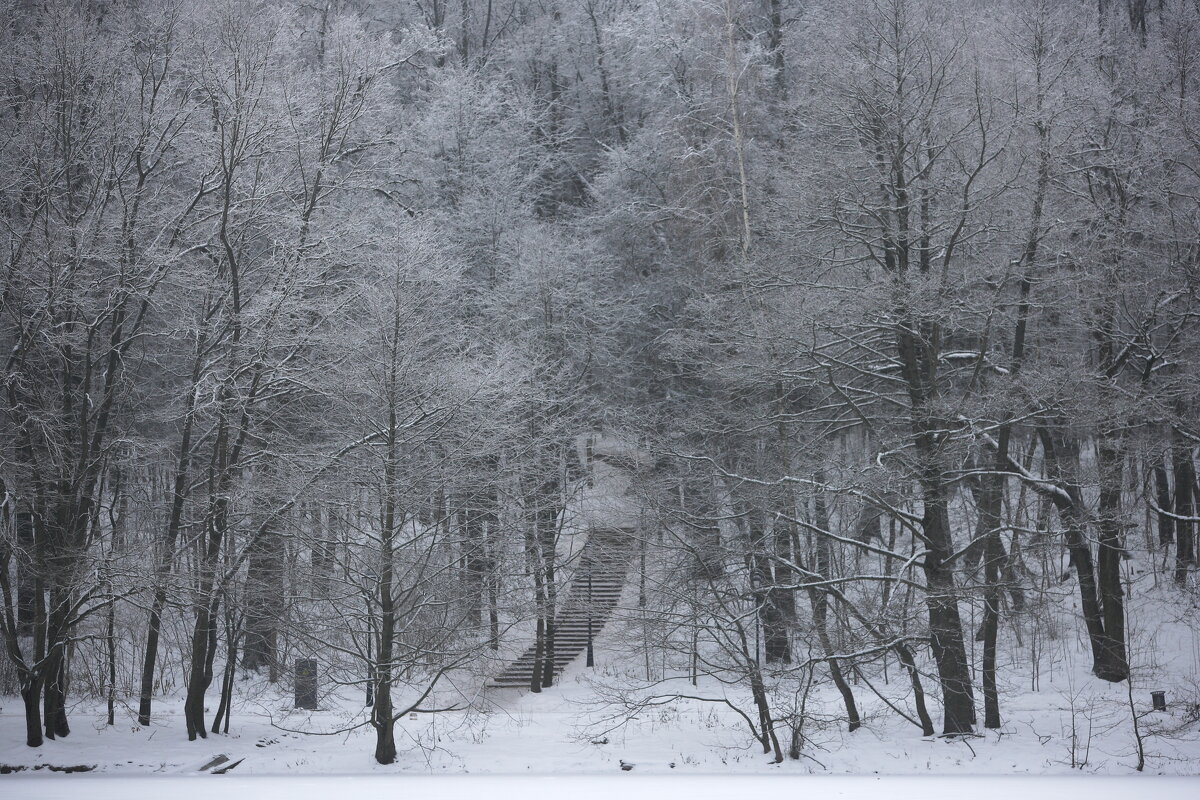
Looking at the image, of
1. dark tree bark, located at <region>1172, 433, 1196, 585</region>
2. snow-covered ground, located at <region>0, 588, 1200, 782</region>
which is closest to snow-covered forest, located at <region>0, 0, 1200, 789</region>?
snow-covered ground, located at <region>0, 588, 1200, 782</region>

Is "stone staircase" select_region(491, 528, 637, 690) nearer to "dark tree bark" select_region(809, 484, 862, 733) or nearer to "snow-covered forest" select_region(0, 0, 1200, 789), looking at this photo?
"snow-covered forest" select_region(0, 0, 1200, 789)

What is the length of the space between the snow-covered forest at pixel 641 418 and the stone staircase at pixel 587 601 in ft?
1.69

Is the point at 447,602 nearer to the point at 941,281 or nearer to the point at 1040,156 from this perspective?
the point at 941,281

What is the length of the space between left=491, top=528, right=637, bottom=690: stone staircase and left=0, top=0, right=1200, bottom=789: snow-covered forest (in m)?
0.52

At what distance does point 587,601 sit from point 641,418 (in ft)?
14.0

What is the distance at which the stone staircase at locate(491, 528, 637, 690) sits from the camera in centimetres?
1518

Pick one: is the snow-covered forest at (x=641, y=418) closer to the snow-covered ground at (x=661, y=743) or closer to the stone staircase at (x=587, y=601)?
the snow-covered ground at (x=661, y=743)

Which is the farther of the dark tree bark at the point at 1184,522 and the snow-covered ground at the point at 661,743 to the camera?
the dark tree bark at the point at 1184,522

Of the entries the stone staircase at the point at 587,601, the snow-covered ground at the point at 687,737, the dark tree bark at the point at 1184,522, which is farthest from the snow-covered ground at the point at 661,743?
the dark tree bark at the point at 1184,522

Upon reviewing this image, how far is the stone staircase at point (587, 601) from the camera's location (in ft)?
49.8

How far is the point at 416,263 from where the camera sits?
13.1 metres

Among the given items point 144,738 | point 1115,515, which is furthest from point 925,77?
point 144,738

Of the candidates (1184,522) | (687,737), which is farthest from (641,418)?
(1184,522)

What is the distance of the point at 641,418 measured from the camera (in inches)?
675
